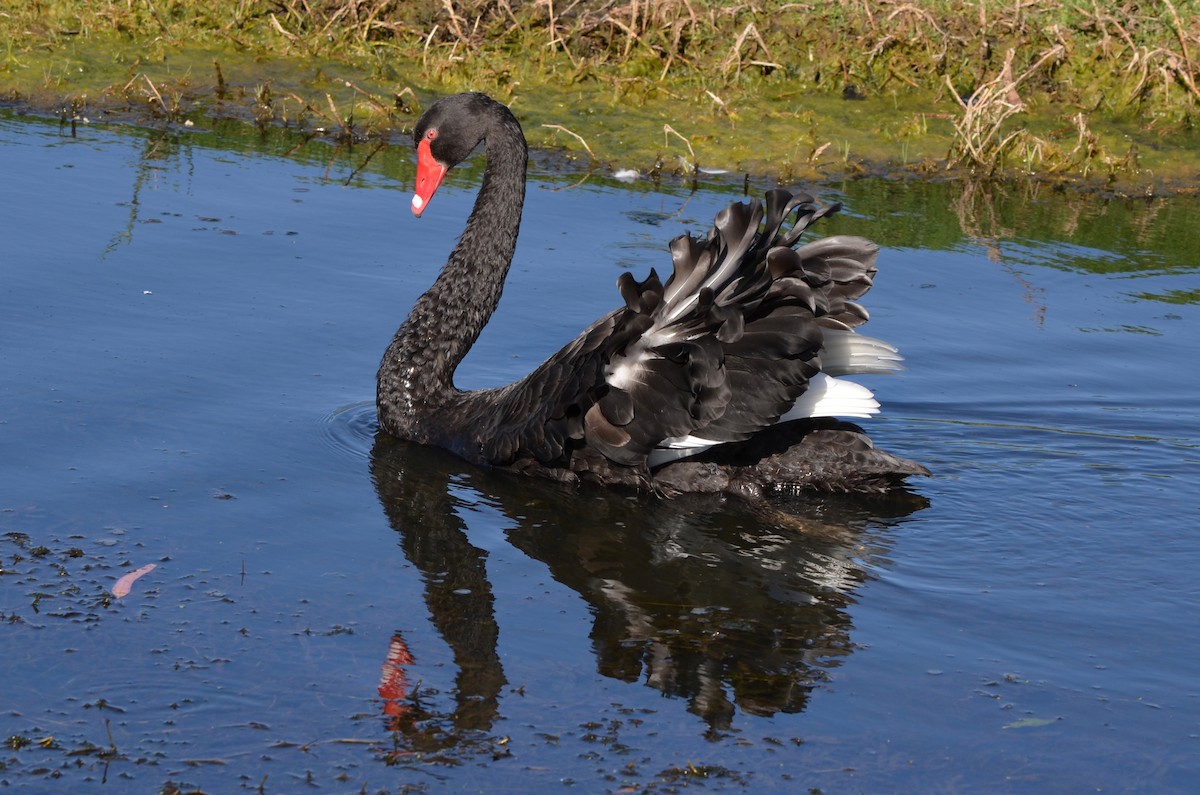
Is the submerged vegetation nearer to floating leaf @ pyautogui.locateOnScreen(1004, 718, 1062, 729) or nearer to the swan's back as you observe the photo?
the swan's back

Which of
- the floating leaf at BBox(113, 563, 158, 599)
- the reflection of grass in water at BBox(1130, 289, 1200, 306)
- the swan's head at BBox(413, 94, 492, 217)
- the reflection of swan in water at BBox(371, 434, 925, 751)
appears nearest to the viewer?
the reflection of swan in water at BBox(371, 434, 925, 751)

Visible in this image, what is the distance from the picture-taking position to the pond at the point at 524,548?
3404 millimetres

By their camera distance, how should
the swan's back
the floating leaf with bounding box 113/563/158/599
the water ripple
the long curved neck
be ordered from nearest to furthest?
1. the floating leaf with bounding box 113/563/158/599
2. the swan's back
3. the water ripple
4. the long curved neck

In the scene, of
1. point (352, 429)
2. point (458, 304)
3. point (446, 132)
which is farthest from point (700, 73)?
point (352, 429)

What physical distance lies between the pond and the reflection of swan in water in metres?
0.01

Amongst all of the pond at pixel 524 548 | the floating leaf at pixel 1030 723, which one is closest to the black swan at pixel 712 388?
the pond at pixel 524 548

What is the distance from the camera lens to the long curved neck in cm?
559

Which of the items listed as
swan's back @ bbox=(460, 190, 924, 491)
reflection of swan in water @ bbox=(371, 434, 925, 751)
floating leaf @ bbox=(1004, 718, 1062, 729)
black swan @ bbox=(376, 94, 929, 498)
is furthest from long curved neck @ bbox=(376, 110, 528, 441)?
floating leaf @ bbox=(1004, 718, 1062, 729)

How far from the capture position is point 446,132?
5.96 metres

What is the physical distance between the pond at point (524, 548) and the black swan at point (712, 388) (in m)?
0.13

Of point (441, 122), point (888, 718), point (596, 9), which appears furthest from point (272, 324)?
point (596, 9)

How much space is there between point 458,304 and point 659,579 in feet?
5.87

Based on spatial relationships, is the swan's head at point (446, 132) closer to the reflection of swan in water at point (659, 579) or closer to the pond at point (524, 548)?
the pond at point (524, 548)

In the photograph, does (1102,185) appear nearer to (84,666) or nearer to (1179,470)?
(1179,470)
